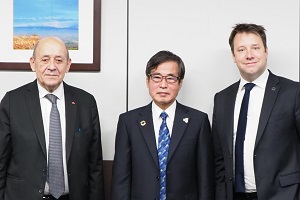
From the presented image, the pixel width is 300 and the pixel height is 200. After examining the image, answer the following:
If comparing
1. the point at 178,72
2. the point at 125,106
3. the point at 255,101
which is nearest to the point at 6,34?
the point at 125,106

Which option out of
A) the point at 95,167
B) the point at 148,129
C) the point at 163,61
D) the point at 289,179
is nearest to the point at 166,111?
the point at 148,129

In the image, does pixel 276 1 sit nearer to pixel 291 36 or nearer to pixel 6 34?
pixel 291 36

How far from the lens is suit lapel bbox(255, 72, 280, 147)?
6.65 feet

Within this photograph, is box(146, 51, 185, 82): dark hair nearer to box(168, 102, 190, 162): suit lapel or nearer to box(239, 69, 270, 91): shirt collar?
box(168, 102, 190, 162): suit lapel

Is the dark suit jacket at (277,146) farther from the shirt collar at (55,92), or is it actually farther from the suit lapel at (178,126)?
the shirt collar at (55,92)

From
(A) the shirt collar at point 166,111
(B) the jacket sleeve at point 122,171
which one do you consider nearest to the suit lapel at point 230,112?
(A) the shirt collar at point 166,111

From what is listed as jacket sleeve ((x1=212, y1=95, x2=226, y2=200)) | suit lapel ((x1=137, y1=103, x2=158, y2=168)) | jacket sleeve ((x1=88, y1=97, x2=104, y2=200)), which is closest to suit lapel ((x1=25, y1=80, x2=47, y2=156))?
jacket sleeve ((x1=88, y1=97, x2=104, y2=200))

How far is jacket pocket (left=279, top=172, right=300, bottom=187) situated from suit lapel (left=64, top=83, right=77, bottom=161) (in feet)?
3.45

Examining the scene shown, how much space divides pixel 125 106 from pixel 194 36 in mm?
613

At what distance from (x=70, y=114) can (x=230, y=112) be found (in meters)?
0.84

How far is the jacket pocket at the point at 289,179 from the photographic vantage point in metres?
1.99

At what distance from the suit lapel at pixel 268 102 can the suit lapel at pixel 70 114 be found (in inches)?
36.5

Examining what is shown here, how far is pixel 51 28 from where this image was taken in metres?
2.60

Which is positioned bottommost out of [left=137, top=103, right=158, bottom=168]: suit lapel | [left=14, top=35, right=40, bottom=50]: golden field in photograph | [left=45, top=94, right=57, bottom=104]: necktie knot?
[left=137, top=103, right=158, bottom=168]: suit lapel
